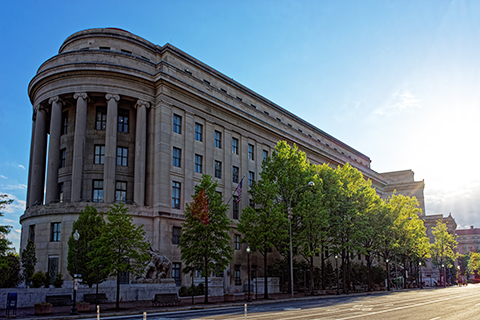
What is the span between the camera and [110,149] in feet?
146

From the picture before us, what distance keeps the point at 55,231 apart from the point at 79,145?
30.5 feet

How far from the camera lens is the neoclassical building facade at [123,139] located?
43.5 meters

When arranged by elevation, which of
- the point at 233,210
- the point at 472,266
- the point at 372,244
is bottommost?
the point at 472,266

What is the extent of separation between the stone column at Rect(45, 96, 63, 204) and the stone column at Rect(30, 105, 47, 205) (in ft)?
10.2

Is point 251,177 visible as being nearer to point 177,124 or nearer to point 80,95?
point 177,124

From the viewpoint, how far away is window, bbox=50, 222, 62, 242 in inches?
1618

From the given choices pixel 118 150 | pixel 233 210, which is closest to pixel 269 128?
pixel 233 210

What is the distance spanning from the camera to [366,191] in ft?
183

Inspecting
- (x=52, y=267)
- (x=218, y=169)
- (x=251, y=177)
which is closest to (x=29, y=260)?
(x=52, y=267)

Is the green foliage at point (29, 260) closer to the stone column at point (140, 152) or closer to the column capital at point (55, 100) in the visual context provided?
the stone column at point (140, 152)

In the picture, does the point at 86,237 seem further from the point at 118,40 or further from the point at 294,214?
the point at 118,40

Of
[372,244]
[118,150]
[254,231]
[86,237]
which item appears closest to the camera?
[86,237]

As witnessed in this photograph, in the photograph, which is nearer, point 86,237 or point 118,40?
point 86,237

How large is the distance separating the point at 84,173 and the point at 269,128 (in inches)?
1107
